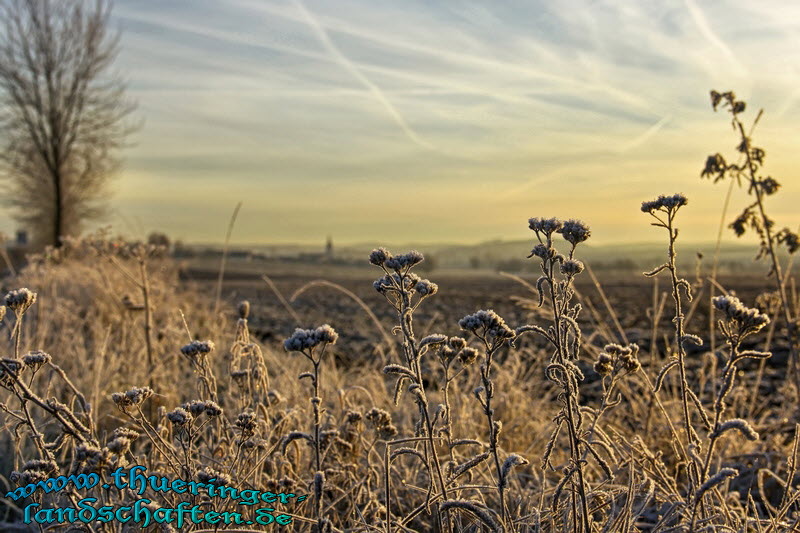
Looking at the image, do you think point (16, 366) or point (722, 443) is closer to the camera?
point (16, 366)

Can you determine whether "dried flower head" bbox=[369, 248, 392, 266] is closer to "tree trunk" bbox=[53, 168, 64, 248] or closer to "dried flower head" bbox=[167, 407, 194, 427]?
"dried flower head" bbox=[167, 407, 194, 427]

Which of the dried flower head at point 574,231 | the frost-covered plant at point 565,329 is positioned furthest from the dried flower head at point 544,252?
the dried flower head at point 574,231

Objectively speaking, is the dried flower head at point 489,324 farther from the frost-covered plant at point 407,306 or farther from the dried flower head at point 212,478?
the dried flower head at point 212,478

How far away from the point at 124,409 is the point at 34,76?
24.7 metres

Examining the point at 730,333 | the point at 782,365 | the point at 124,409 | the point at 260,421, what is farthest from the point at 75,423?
the point at 782,365

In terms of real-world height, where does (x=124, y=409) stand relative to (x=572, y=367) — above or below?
below

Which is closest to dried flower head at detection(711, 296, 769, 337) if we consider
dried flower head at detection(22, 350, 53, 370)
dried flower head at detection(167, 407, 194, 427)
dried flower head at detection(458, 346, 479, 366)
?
dried flower head at detection(458, 346, 479, 366)

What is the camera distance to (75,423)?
2.19m

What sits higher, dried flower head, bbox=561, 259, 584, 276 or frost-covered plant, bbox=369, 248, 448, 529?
dried flower head, bbox=561, 259, 584, 276

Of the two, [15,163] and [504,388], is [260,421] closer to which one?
[504,388]

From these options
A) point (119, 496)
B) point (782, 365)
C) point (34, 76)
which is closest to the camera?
point (119, 496)

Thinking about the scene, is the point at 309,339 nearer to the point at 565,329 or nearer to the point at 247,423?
the point at 247,423

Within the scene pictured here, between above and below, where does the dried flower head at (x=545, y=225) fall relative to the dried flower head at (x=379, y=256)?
above

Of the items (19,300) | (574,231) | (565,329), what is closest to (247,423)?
(19,300)
